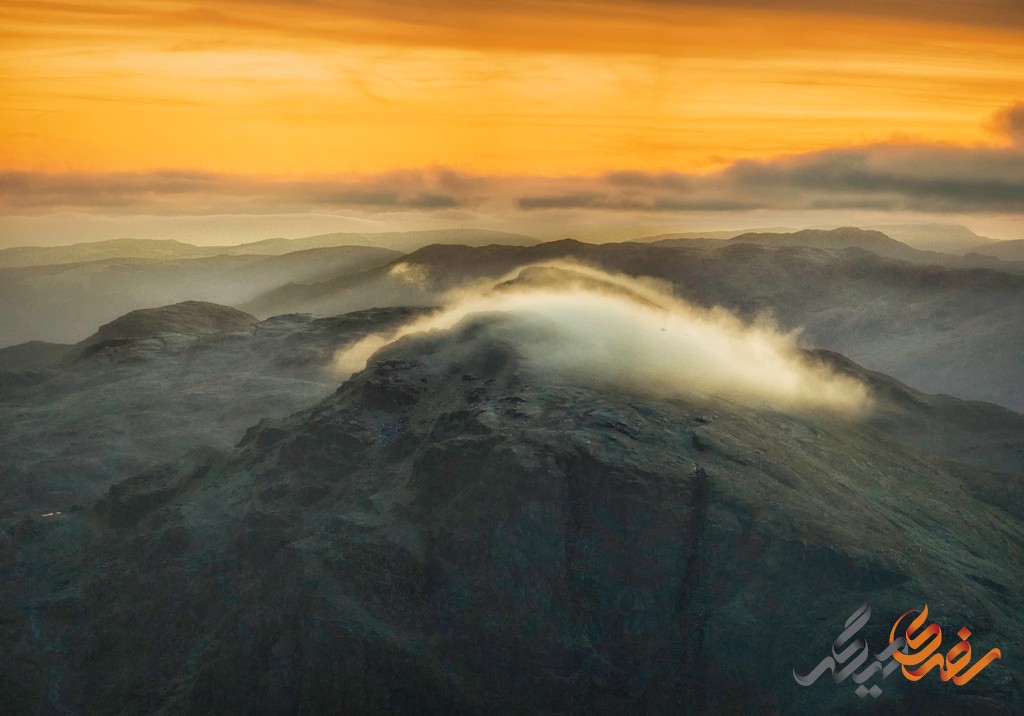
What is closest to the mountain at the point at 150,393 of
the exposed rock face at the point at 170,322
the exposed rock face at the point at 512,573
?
the exposed rock face at the point at 170,322

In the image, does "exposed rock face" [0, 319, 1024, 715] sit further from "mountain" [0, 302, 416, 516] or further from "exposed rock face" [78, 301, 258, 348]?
"exposed rock face" [78, 301, 258, 348]

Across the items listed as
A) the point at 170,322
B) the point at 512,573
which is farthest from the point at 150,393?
the point at 512,573

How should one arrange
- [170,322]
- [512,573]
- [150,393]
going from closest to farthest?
[512,573] → [150,393] → [170,322]

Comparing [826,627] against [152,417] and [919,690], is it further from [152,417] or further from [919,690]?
[152,417]

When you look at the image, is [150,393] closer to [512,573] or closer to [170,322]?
[170,322]

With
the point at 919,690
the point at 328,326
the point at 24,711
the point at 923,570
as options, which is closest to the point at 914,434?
the point at 923,570

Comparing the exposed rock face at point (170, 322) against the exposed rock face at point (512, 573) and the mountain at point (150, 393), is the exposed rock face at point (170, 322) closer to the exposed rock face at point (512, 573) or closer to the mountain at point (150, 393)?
the mountain at point (150, 393)

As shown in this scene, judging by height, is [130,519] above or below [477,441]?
below

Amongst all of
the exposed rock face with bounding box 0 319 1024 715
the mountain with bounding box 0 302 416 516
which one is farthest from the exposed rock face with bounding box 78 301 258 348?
the exposed rock face with bounding box 0 319 1024 715
